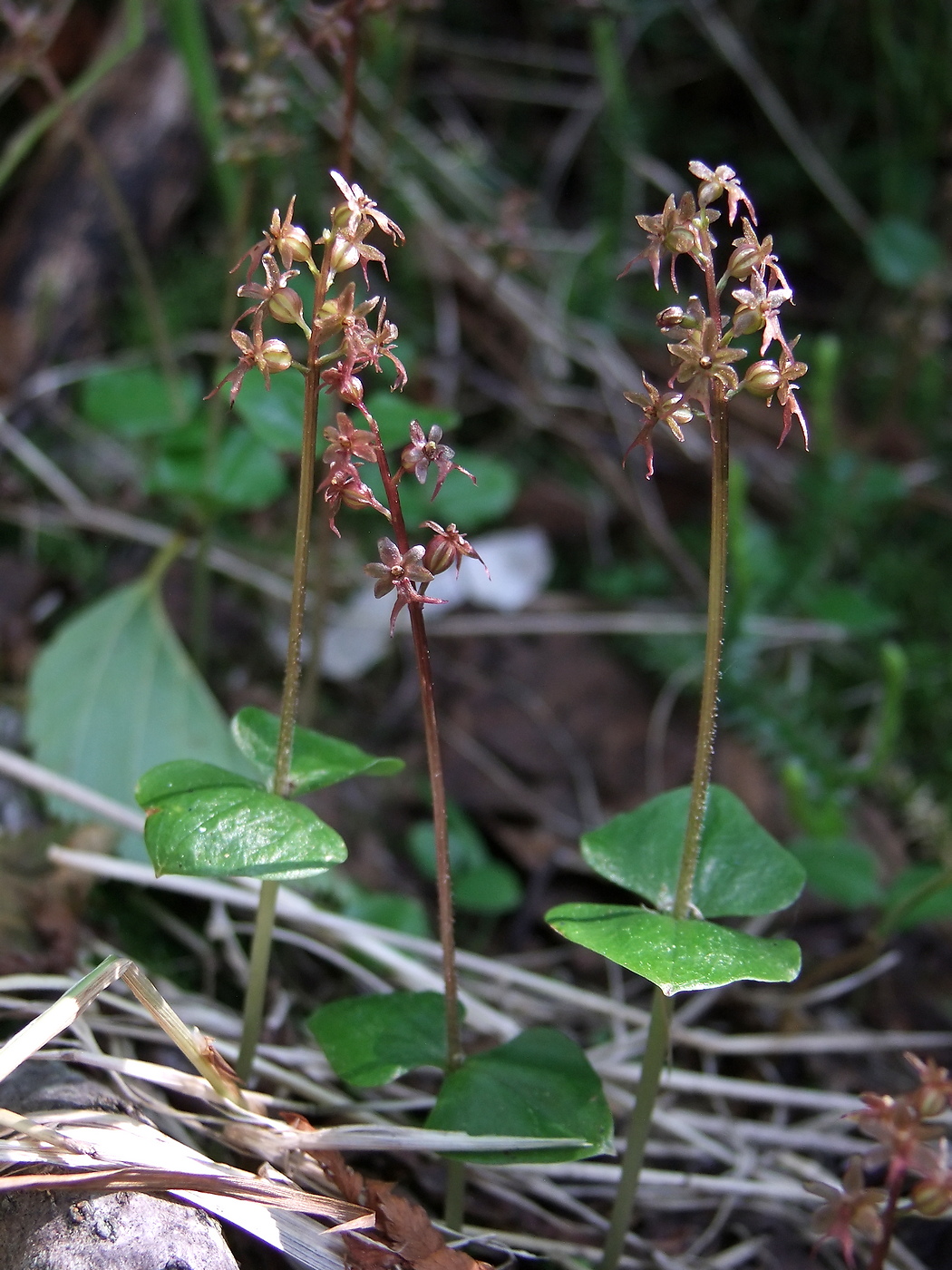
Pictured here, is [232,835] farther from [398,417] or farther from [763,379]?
[398,417]

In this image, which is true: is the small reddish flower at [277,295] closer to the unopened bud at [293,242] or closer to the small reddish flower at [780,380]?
the unopened bud at [293,242]

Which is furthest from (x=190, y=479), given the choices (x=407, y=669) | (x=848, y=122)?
(x=848, y=122)

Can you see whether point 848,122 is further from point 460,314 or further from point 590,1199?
point 590,1199

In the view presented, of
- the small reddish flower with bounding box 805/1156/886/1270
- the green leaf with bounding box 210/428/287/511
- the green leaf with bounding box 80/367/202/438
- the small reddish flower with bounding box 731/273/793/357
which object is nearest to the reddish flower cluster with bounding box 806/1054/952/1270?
the small reddish flower with bounding box 805/1156/886/1270

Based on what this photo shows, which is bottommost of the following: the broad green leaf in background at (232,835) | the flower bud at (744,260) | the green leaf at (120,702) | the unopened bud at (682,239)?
the green leaf at (120,702)

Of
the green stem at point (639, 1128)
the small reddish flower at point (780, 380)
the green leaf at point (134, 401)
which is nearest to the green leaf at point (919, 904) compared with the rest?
the green stem at point (639, 1128)

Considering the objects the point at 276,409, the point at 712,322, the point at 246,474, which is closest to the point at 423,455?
the point at 712,322
